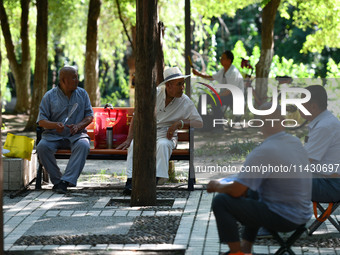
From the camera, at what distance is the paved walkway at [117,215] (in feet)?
20.1

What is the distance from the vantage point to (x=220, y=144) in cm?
1323

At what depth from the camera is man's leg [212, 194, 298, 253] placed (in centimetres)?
519

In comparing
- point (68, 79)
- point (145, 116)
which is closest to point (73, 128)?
point (68, 79)

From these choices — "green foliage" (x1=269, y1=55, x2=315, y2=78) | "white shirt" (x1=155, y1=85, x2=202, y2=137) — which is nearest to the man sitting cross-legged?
"white shirt" (x1=155, y1=85, x2=202, y2=137)

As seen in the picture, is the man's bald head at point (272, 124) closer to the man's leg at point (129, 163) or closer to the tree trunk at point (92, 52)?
the man's leg at point (129, 163)

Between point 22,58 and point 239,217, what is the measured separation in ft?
59.8

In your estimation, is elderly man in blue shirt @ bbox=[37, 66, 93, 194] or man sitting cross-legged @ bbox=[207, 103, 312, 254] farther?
elderly man in blue shirt @ bbox=[37, 66, 93, 194]

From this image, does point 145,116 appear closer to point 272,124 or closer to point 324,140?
point 324,140

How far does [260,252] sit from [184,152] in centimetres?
303

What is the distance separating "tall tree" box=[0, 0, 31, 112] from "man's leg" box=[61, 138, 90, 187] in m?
12.6

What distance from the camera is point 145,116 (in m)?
7.96

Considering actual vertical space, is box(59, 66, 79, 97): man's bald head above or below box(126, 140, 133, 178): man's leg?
above

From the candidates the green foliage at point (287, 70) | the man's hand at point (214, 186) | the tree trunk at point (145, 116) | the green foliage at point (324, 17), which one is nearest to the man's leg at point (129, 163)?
the tree trunk at point (145, 116)

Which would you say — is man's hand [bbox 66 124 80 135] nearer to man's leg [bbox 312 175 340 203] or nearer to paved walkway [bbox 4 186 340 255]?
paved walkway [bbox 4 186 340 255]
